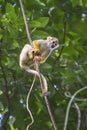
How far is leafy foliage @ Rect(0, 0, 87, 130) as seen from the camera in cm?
253

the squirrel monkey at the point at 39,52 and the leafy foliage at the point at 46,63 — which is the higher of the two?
the squirrel monkey at the point at 39,52

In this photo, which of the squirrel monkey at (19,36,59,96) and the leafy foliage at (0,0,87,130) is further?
the leafy foliage at (0,0,87,130)

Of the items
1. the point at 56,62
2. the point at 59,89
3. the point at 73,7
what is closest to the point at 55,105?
the point at 59,89

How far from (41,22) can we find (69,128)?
0.72m

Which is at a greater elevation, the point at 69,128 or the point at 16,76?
the point at 16,76

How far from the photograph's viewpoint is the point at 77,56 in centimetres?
273

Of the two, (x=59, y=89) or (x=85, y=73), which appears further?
(x=59, y=89)

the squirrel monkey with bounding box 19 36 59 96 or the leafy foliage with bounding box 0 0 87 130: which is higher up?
the squirrel monkey with bounding box 19 36 59 96

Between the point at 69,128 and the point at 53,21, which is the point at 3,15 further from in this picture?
the point at 69,128

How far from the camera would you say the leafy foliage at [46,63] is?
2.53 metres

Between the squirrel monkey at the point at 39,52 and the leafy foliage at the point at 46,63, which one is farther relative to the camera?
the leafy foliage at the point at 46,63

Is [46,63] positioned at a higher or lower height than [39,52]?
lower

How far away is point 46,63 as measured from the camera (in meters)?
2.64

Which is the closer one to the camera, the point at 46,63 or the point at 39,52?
the point at 39,52
